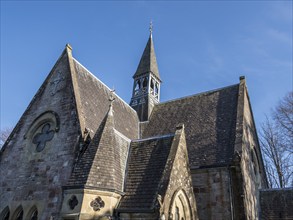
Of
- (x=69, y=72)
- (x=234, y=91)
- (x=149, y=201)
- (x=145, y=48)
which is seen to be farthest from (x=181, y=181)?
(x=145, y=48)

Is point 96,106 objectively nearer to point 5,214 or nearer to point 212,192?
point 5,214

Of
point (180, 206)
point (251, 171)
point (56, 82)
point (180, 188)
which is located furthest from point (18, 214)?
point (251, 171)

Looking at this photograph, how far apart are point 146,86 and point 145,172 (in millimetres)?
14381

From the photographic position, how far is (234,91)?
1842cm

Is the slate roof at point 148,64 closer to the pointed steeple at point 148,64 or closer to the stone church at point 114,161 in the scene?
the pointed steeple at point 148,64

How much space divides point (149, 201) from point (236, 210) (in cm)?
507

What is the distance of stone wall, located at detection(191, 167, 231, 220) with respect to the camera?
12.7m

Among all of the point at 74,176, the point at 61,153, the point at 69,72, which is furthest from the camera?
the point at 69,72

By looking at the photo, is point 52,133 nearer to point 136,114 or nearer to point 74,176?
point 74,176

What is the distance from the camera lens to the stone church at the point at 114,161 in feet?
32.2

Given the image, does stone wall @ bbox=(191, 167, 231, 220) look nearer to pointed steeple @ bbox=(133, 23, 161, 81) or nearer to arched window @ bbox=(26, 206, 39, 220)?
arched window @ bbox=(26, 206, 39, 220)

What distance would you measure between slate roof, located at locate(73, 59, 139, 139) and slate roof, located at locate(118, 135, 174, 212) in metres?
2.42

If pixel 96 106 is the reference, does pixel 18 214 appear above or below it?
below

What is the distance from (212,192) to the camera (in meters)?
13.2
